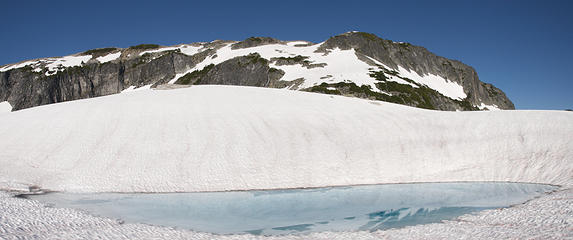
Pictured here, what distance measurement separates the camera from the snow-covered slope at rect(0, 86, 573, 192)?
2253cm

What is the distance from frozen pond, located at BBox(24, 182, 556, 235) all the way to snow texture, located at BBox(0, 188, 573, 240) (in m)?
0.95

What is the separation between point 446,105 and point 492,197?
310ft

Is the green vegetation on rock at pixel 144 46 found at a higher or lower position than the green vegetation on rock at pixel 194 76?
higher

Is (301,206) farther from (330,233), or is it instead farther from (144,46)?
(144,46)

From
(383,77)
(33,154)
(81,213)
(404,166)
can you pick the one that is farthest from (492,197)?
(383,77)

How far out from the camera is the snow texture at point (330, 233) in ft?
36.5

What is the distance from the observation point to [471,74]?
154 m

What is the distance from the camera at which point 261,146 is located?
2630 centimetres

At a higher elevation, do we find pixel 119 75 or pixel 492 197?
pixel 119 75

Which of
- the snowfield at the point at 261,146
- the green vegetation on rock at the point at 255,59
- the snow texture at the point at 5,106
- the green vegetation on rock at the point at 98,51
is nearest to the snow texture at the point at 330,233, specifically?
the snowfield at the point at 261,146

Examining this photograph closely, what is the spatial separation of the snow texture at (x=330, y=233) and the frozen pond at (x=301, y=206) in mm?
946

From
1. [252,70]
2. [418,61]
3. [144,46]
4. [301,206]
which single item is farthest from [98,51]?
[301,206]

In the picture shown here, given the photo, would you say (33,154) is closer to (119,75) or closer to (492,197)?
(492,197)

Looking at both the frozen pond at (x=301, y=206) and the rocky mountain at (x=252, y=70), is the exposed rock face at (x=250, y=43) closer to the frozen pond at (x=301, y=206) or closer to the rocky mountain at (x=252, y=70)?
the rocky mountain at (x=252, y=70)
